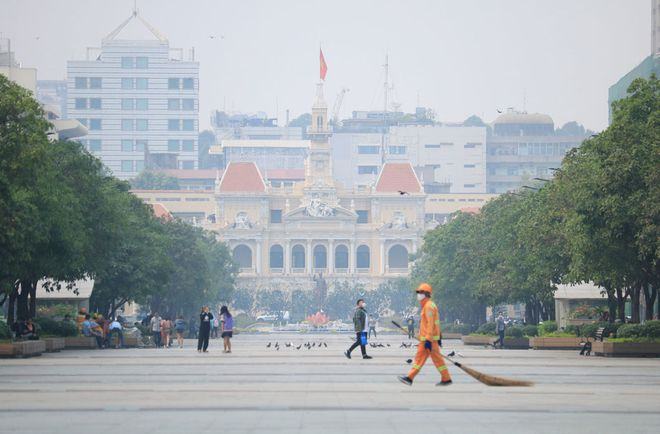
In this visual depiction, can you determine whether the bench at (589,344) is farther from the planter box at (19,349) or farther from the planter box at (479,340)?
the planter box at (479,340)

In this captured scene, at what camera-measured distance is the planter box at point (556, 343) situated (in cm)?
6431

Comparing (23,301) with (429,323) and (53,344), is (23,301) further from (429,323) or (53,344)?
(429,323)

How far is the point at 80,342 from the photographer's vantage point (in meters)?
64.3

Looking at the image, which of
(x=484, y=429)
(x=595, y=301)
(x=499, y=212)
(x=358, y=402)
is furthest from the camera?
(x=499, y=212)

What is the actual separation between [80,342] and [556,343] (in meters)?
18.9

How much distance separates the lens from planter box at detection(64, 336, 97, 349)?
63906 millimetres

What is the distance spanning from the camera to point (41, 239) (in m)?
56.0

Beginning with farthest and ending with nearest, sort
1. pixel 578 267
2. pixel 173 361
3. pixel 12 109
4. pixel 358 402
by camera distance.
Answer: pixel 578 267
pixel 12 109
pixel 173 361
pixel 358 402

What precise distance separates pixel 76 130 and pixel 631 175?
13700 cm

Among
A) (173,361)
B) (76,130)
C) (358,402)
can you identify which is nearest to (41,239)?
(173,361)

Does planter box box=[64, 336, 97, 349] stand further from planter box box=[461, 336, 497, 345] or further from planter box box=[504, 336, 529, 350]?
planter box box=[461, 336, 497, 345]

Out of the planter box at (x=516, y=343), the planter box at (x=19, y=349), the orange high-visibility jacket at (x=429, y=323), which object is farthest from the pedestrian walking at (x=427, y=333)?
the planter box at (x=516, y=343)

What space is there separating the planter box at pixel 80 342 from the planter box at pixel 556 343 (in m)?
17.8

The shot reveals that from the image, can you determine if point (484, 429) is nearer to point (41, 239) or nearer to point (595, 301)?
point (41, 239)
